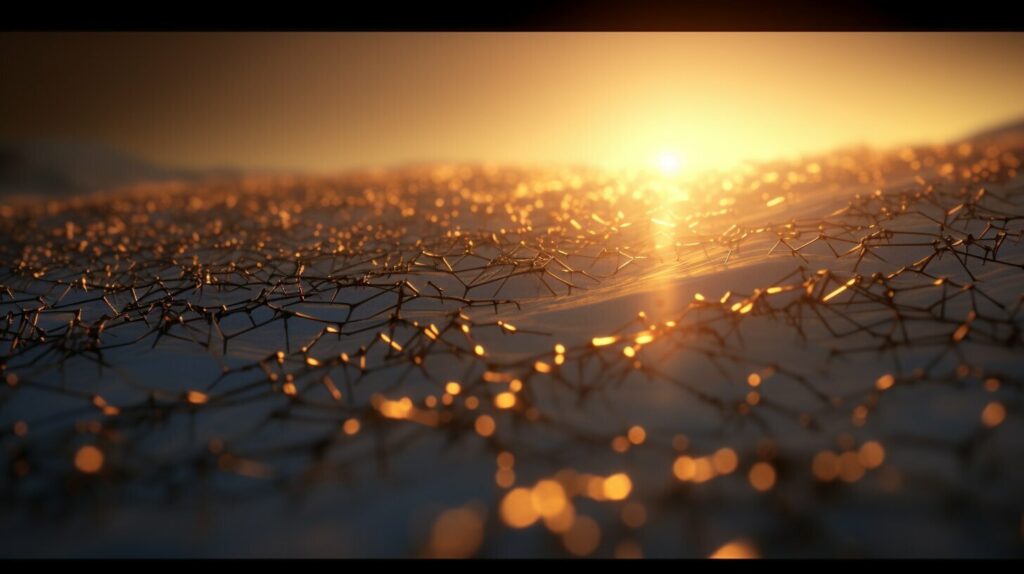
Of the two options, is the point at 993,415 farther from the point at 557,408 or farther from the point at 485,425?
the point at 485,425

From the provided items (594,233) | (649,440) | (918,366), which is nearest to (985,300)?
(918,366)

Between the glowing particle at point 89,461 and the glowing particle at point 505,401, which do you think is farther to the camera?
the glowing particle at point 505,401

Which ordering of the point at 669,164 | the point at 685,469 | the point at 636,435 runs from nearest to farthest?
1. the point at 685,469
2. the point at 636,435
3. the point at 669,164

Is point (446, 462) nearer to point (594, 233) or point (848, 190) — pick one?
point (594, 233)

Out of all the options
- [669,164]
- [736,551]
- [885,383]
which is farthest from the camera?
[669,164]

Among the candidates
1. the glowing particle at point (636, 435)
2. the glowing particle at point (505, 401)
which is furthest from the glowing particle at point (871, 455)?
the glowing particle at point (505, 401)

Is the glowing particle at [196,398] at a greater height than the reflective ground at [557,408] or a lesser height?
greater

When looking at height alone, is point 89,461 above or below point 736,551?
above

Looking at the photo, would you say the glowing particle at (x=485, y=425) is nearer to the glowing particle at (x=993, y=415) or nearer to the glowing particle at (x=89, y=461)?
the glowing particle at (x=89, y=461)

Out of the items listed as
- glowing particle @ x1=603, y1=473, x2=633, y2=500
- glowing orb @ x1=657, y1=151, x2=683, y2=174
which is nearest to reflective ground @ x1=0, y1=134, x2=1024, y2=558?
glowing particle @ x1=603, y1=473, x2=633, y2=500

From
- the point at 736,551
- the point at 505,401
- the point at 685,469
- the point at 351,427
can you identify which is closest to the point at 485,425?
the point at 505,401
